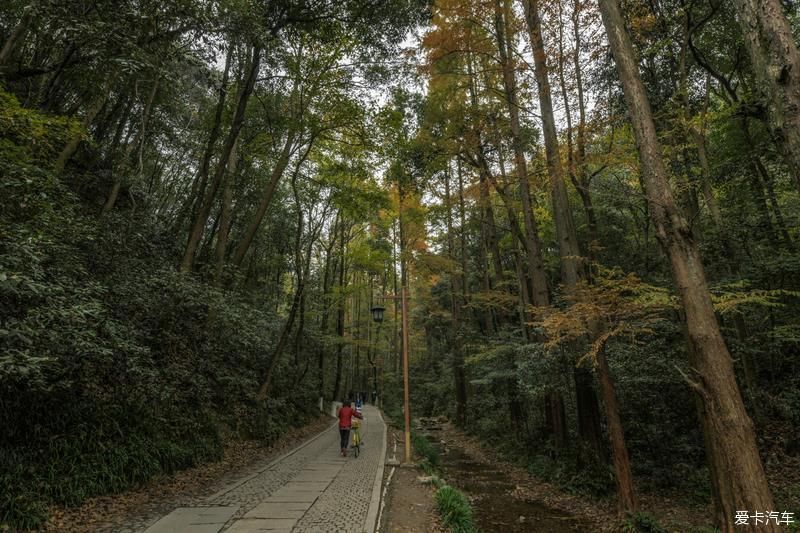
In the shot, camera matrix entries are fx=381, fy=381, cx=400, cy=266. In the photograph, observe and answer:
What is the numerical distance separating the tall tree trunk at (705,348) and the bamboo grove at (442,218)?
27 millimetres

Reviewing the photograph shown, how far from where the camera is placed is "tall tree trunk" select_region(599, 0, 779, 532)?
3.91 meters

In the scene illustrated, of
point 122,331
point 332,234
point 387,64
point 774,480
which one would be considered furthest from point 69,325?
point 332,234

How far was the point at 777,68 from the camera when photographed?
3582 millimetres

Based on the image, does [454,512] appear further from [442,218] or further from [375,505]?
[442,218]

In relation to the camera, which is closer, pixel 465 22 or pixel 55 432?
pixel 55 432

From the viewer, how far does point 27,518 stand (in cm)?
450

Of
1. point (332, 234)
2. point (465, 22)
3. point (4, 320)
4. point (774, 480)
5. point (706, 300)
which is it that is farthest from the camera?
point (332, 234)

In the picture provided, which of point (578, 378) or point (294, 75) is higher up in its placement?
point (294, 75)

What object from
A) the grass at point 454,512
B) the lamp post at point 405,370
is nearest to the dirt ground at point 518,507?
the grass at point 454,512

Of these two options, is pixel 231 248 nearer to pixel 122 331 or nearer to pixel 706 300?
pixel 122 331

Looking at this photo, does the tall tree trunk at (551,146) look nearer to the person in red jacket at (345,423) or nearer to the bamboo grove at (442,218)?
the bamboo grove at (442,218)

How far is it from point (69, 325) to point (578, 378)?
10102mm

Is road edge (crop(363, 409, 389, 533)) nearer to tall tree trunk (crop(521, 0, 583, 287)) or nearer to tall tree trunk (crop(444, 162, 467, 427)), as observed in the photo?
tall tree trunk (crop(521, 0, 583, 287))
